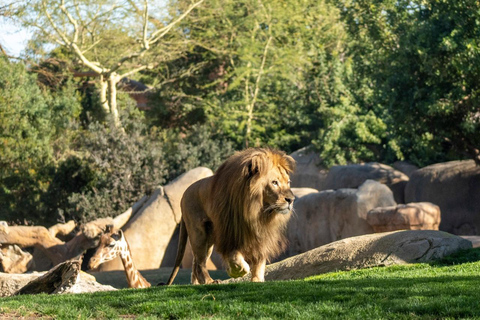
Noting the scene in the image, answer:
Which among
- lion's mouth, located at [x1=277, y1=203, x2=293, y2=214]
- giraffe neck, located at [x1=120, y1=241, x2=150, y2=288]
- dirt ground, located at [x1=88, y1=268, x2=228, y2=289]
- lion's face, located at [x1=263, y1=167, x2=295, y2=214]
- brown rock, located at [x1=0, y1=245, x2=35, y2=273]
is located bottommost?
dirt ground, located at [x1=88, y1=268, x2=228, y2=289]

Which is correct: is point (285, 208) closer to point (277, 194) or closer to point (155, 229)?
point (277, 194)

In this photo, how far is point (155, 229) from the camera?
2319 cm

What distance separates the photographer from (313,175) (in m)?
29.7

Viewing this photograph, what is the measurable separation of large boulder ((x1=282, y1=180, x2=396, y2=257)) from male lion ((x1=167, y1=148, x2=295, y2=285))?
1024 centimetres

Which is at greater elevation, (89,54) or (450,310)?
(89,54)

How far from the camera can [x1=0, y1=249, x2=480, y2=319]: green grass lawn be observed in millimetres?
6273

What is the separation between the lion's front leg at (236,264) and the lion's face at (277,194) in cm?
72

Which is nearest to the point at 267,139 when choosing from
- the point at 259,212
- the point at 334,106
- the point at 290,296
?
the point at 334,106

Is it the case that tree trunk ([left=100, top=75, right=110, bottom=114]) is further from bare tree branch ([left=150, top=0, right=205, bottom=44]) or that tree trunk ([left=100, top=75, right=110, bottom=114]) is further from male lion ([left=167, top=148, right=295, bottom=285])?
male lion ([left=167, top=148, right=295, bottom=285])

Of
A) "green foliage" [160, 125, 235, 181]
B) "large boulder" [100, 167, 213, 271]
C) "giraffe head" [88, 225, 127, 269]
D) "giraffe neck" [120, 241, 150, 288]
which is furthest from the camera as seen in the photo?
"green foliage" [160, 125, 235, 181]

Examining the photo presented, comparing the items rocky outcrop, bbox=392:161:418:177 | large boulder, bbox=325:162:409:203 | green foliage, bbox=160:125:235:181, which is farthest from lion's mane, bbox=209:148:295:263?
green foliage, bbox=160:125:235:181

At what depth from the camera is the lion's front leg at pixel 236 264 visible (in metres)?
9.13

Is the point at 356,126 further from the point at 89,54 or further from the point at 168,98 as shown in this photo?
Result: the point at 89,54

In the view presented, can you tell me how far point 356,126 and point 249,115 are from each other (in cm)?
523
